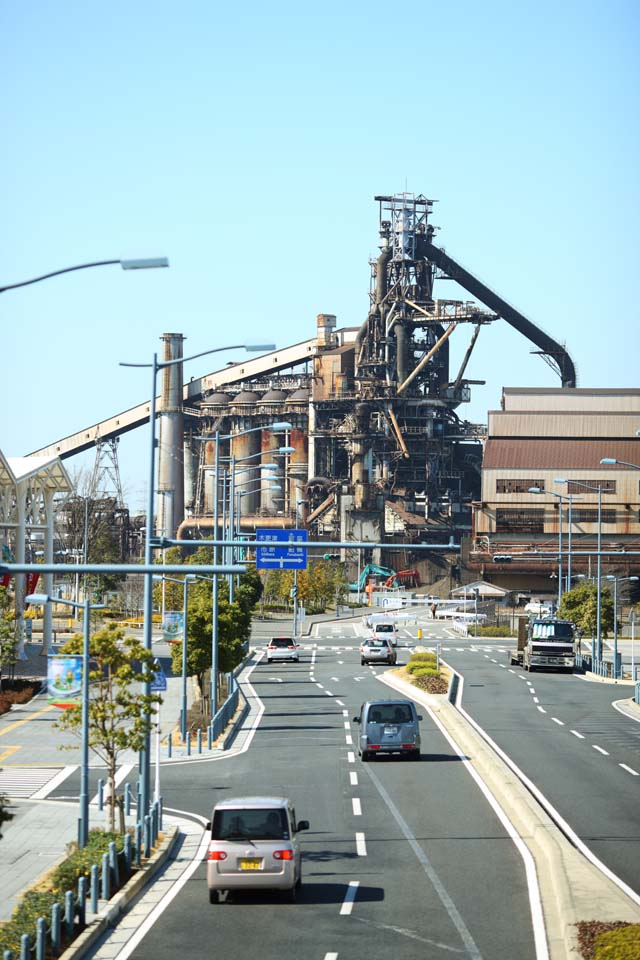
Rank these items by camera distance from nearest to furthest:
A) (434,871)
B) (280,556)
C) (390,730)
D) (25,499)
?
(434,871) < (390,730) < (280,556) < (25,499)

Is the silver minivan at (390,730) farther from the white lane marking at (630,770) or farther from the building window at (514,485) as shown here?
the building window at (514,485)

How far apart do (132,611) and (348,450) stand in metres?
34.3

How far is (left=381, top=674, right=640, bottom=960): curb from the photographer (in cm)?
1975

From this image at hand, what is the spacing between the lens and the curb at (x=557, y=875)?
64.8 ft

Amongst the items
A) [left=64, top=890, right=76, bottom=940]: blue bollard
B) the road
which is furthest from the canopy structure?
[left=64, top=890, right=76, bottom=940]: blue bollard

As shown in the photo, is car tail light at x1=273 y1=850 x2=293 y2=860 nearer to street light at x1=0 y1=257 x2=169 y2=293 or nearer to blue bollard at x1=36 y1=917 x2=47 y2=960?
blue bollard at x1=36 y1=917 x2=47 y2=960

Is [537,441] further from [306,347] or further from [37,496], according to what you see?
[37,496]

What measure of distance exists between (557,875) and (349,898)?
3420mm

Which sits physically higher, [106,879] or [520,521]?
[520,521]

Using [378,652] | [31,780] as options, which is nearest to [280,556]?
[378,652]

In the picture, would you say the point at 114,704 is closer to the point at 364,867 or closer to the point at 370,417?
the point at 364,867

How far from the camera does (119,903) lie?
22.3m

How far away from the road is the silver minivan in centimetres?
57

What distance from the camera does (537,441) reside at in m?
144
